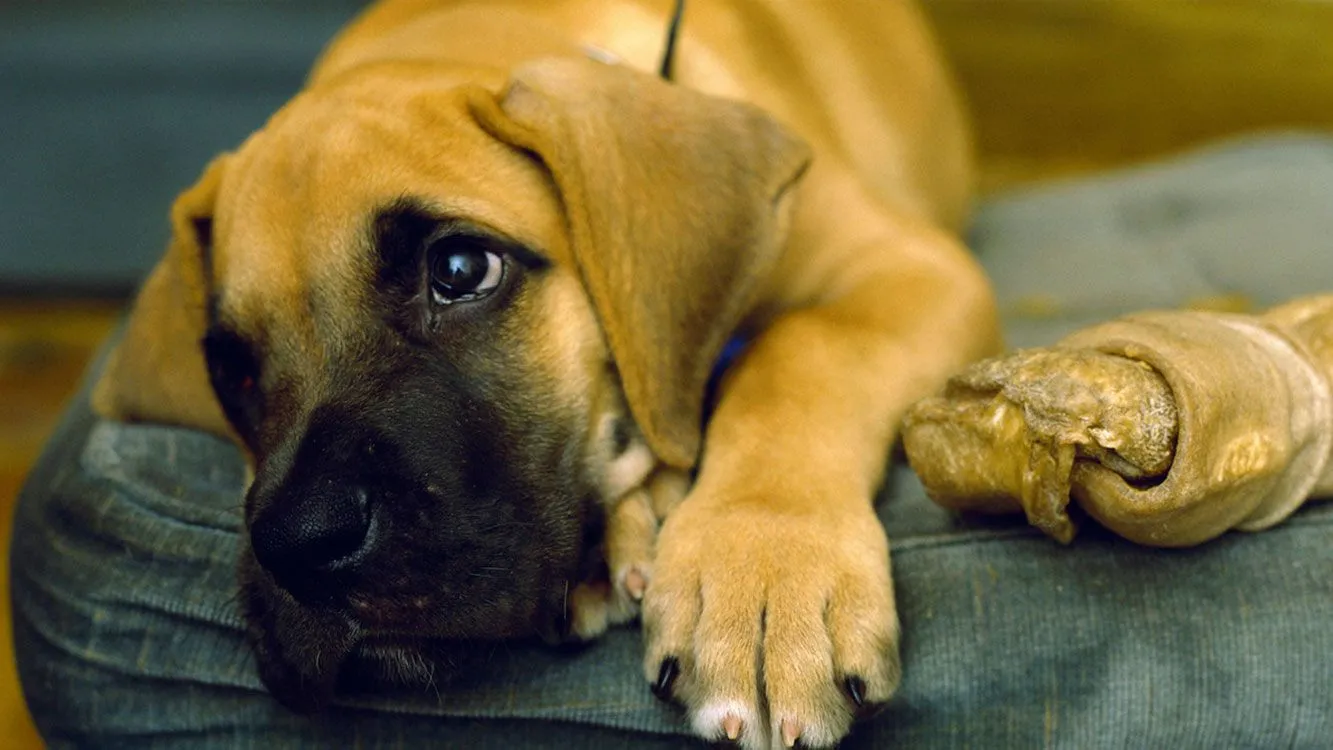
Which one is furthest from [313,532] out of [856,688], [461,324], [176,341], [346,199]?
[176,341]

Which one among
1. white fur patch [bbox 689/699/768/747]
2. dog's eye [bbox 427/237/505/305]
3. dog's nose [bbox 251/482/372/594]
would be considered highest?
dog's eye [bbox 427/237/505/305]

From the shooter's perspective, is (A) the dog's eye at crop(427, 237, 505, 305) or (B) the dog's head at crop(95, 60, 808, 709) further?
(A) the dog's eye at crop(427, 237, 505, 305)

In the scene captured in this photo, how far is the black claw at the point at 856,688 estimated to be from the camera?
1335 millimetres

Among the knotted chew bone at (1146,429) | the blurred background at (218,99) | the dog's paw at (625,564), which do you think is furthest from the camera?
the blurred background at (218,99)

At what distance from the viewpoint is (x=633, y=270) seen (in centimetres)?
160

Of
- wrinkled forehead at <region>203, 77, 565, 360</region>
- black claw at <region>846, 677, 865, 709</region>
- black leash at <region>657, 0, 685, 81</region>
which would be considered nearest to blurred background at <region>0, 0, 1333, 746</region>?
black leash at <region>657, 0, 685, 81</region>

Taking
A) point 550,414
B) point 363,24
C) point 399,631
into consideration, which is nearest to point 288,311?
point 550,414

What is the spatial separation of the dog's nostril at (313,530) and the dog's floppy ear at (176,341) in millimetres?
636

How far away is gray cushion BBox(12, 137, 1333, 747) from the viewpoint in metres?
1.46

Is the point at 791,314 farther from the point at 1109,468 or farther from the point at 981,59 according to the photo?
the point at 981,59

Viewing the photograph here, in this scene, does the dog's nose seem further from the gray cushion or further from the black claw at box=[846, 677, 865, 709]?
the black claw at box=[846, 677, 865, 709]

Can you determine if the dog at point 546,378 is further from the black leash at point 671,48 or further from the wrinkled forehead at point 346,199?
the black leash at point 671,48

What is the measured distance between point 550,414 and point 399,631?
341mm

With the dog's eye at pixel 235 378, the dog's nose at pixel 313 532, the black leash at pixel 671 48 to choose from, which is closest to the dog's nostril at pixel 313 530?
the dog's nose at pixel 313 532
